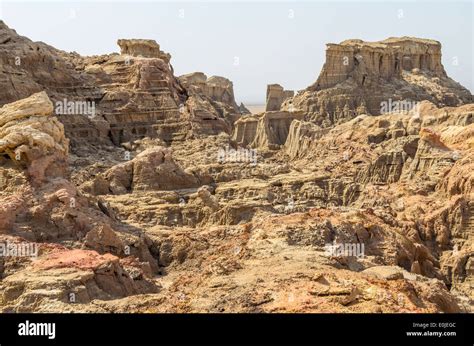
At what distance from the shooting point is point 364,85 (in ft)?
252

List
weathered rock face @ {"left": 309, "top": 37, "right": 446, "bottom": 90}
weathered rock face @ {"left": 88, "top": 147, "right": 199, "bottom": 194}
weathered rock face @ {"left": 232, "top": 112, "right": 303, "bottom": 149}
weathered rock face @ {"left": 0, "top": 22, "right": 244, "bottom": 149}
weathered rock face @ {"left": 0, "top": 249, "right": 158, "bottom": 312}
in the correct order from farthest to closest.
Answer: weathered rock face @ {"left": 309, "top": 37, "right": 446, "bottom": 90} → weathered rock face @ {"left": 232, "top": 112, "right": 303, "bottom": 149} → weathered rock face @ {"left": 0, "top": 22, "right": 244, "bottom": 149} → weathered rock face @ {"left": 88, "top": 147, "right": 199, "bottom": 194} → weathered rock face @ {"left": 0, "top": 249, "right": 158, "bottom": 312}

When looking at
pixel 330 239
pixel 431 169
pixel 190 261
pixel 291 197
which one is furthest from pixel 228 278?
pixel 431 169

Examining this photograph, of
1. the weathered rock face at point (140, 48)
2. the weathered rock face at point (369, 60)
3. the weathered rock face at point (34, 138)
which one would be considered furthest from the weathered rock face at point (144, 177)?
the weathered rock face at point (369, 60)

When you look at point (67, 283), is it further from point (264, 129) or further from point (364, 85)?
point (364, 85)

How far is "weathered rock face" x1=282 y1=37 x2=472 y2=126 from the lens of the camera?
7556cm

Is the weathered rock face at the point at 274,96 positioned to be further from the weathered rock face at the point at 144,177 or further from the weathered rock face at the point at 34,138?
the weathered rock face at the point at 34,138

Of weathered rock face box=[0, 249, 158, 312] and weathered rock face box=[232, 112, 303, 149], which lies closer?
weathered rock face box=[0, 249, 158, 312]

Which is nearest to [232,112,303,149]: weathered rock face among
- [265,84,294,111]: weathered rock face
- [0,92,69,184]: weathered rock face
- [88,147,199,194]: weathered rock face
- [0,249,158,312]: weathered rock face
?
[265,84,294,111]: weathered rock face

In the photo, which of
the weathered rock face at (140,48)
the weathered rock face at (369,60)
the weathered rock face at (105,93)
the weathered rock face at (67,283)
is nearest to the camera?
the weathered rock face at (67,283)

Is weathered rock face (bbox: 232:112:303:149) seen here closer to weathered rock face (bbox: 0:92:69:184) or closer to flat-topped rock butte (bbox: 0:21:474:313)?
flat-topped rock butte (bbox: 0:21:474:313)

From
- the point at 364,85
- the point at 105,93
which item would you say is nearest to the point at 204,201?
the point at 105,93

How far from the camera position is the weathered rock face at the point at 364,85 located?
75562 millimetres
